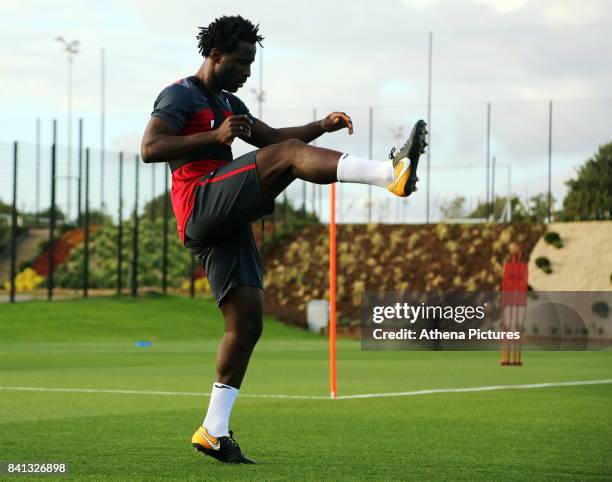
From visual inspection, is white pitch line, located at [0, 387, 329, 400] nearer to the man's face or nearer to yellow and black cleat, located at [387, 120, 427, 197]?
the man's face

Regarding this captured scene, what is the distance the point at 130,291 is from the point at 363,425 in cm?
3880

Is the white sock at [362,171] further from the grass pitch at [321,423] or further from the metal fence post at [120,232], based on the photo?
the metal fence post at [120,232]

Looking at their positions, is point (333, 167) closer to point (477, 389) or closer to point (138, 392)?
point (138, 392)

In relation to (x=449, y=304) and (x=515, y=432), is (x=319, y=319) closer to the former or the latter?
(x=449, y=304)

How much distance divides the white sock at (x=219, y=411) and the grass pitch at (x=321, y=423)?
21 centimetres

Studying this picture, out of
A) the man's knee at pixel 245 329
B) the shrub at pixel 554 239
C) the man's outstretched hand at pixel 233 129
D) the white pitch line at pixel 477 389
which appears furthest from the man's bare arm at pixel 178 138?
the shrub at pixel 554 239

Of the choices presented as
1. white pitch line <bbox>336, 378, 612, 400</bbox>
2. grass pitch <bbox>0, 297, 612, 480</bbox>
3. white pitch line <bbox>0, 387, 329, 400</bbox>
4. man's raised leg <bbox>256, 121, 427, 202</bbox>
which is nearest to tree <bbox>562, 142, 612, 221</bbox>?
grass pitch <bbox>0, 297, 612, 480</bbox>

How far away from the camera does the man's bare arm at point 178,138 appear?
21.6 feet

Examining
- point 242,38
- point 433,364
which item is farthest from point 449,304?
point 242,38

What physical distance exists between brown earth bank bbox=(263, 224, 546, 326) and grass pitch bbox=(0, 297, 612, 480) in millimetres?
27524

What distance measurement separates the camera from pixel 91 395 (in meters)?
13.1

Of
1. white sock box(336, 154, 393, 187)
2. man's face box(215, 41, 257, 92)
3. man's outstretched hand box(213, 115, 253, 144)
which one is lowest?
white sock box(336, 154, 393, 187)

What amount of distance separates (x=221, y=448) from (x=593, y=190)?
4685 cm

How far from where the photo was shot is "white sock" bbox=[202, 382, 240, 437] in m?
7.29
